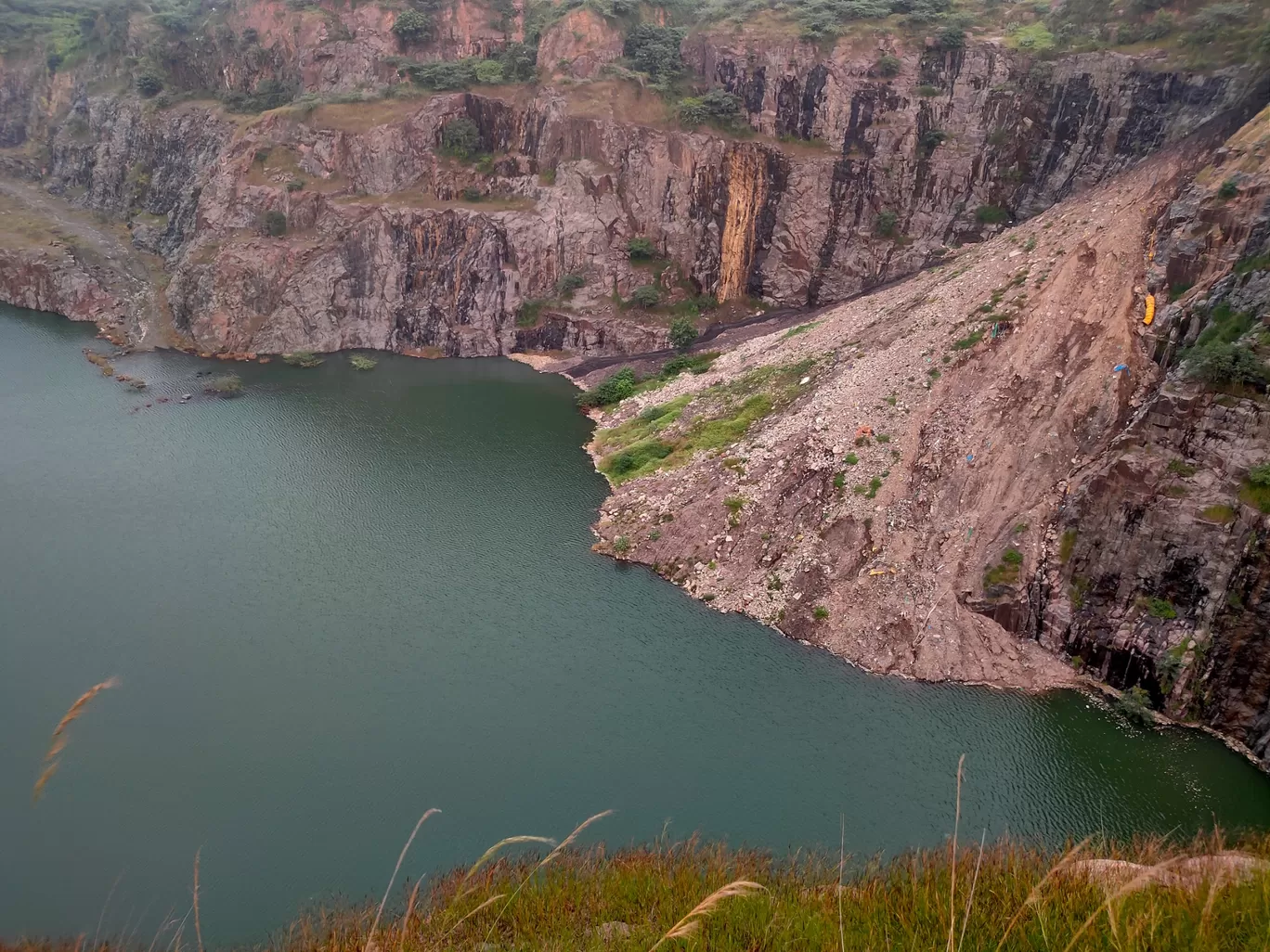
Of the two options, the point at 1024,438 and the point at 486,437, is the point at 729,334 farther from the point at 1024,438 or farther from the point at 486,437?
the point at 1024,438

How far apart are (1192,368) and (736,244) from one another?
3318cm

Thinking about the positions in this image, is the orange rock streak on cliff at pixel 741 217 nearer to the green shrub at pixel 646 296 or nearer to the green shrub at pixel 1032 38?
the green shrub at pixel 646 296

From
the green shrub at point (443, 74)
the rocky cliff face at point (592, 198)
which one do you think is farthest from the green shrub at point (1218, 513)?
the green shrub at point (443, 74)

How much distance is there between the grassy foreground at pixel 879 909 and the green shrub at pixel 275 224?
52545 millimetres

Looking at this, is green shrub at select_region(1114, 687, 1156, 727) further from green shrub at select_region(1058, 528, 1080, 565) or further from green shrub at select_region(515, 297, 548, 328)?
green shrub at select_region(515, 297, 548, 328)

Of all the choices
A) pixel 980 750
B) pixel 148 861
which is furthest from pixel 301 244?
pixel 980 750

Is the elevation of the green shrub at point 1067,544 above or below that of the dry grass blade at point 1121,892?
below

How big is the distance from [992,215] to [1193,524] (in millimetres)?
29649

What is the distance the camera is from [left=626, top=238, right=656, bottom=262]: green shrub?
5600cm

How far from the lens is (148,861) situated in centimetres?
2081

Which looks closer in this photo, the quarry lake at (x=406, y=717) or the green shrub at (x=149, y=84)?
the quarry lake at (x=406, y=717)

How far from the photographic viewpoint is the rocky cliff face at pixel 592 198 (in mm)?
51875

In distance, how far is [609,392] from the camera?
48.7 metres

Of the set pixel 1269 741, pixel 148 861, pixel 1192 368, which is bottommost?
pixel 148 861
